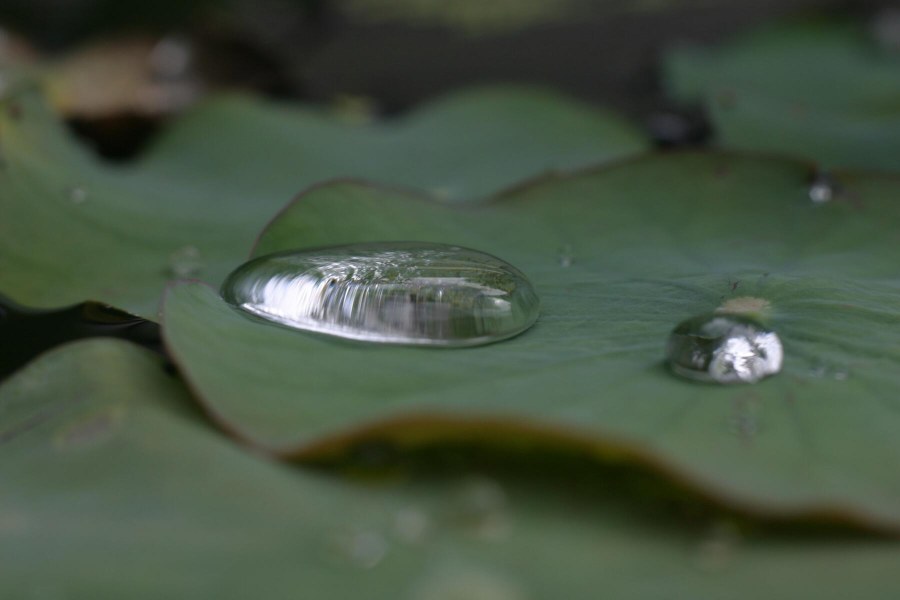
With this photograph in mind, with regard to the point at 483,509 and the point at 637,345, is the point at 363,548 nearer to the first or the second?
the point at 483,509

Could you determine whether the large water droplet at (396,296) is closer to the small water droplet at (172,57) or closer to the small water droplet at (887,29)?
the small water droplet at (172,57)

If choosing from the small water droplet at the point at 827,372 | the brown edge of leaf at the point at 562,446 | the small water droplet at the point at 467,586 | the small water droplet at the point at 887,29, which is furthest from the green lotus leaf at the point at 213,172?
the small water droplet at the point at 887,29

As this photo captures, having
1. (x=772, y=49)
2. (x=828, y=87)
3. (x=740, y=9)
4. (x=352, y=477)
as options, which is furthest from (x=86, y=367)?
(x=740, y=9)

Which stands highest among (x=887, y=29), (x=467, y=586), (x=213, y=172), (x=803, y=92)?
(x=887, y=29)

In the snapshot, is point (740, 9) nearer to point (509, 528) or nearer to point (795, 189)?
point (795, 189)

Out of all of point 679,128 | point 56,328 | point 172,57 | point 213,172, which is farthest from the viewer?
point 172,57

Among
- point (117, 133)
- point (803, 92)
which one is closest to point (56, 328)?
point (117, 133)
